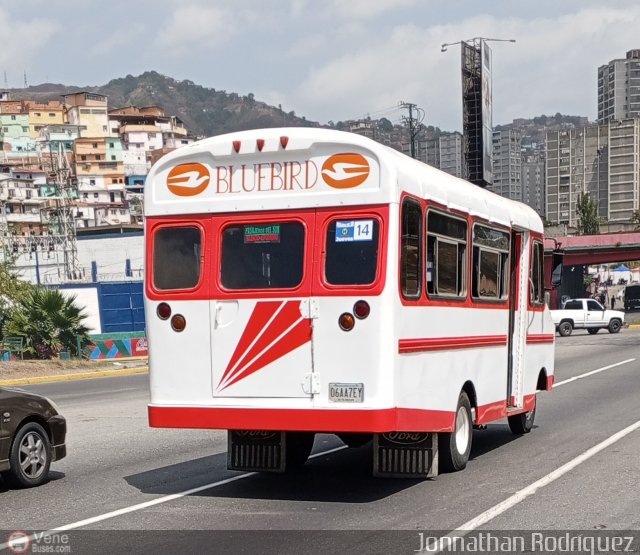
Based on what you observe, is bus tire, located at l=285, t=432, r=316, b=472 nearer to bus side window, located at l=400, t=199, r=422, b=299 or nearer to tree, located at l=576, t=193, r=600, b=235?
bus side window, located at l=400, t=199, r=422, b=299

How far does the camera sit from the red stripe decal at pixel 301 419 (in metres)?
8.87

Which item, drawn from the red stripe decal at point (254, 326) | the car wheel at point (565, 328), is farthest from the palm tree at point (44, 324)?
the car wheel at point (565, 328)

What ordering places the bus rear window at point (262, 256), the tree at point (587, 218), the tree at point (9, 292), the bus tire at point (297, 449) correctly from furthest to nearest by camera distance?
the tree at point (587, 218)
the tree at point (9, 292)
the bus tire at point (297, 449)
the bus rear window at point (262, 256)

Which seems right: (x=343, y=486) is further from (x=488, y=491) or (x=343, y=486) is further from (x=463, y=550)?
(x=463, y=550)

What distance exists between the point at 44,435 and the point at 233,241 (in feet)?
9.97

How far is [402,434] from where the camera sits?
9.88 metres

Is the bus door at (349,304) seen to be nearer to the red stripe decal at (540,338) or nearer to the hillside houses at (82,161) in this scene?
the red stripe decal at (540,338)

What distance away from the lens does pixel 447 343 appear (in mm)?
10359

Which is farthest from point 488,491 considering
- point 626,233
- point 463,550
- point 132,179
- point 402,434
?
point 132,179

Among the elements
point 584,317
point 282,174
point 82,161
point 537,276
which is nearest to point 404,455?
point 282,174

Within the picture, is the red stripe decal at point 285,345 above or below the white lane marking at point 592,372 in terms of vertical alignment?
above

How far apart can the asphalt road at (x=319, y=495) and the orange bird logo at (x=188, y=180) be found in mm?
2891

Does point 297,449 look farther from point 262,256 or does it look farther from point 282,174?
point 282,174

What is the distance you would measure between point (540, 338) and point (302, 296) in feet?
20.4
